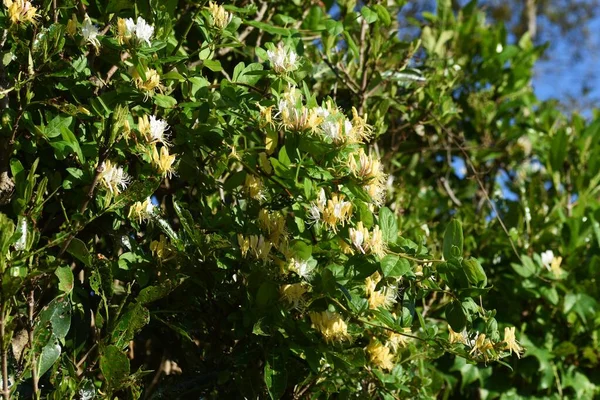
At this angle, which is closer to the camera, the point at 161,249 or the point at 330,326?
the point at 330,326

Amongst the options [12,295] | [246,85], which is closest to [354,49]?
[246,85]

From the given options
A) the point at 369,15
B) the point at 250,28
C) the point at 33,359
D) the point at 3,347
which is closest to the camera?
the point at 3,347

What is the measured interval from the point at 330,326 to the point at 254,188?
386 mm

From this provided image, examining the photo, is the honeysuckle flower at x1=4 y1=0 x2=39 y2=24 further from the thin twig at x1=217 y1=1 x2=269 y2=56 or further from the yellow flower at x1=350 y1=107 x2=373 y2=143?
the thin twig at x1=217 y1=1 x2=269 y2=56

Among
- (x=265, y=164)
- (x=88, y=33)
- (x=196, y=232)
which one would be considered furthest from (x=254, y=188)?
(x=88, y=33)

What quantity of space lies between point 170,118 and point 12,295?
2.07 feet

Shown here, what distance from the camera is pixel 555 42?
526 inches

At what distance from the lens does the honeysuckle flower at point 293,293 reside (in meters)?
1.75

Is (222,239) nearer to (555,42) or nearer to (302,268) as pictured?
(302,268)

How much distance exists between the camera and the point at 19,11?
1.69 meters

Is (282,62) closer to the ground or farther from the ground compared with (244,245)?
farther from the ground

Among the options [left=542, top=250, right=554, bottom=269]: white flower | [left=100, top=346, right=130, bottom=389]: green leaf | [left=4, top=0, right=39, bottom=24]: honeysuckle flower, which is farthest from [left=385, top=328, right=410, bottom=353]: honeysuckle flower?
[left=4, top=0, right=39, bottom=24]: honeysuckle flower

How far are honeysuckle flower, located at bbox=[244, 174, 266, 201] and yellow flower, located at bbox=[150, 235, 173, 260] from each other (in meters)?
0.23

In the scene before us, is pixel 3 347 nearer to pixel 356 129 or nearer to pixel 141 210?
pixel 141 210
